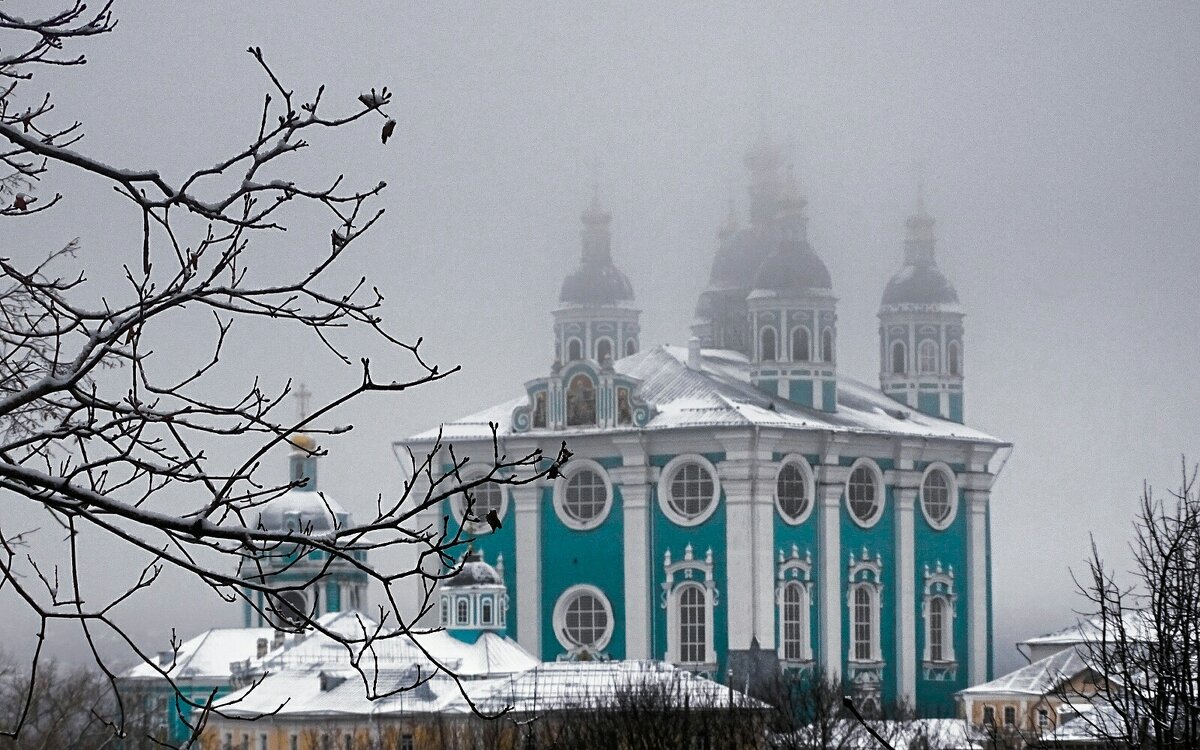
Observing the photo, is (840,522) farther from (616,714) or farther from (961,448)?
(616,714)

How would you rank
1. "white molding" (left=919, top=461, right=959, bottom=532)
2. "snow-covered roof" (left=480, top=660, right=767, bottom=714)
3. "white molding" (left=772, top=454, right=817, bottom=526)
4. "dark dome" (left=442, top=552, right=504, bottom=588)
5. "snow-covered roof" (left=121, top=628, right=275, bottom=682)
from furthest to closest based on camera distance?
"snow-covered roof" (left=121, top=628, right=275, bottom=682) → "white molding" (left=919, top=461, right=959, bottom=532) → "white molding" (left=772, top=454, right=817, bottom=526) → "dark dome" (left=442, top=552, right=504, bottom=588) → "snow-covered roof" (left=480, top=660, right=767, bottom=714)

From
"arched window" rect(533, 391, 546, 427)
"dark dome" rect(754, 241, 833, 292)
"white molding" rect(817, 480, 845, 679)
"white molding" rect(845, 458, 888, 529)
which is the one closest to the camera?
"white molding" rect(817, 480, 845, 679)

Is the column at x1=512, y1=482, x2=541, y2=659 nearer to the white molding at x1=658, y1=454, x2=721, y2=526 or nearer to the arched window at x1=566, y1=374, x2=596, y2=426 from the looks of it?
the arched window at x1=566, y1=374, x2=596, y2=426

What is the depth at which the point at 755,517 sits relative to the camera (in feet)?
172

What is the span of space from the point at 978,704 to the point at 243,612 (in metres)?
21.4

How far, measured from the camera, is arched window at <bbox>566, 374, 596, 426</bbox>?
54344mm

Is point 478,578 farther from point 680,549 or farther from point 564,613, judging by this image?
point 680,549

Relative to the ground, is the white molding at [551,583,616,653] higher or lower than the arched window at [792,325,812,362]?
lower

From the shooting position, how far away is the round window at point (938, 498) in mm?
56406

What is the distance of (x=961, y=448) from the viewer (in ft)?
189

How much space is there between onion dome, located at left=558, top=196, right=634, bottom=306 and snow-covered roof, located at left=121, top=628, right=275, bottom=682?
1044cm

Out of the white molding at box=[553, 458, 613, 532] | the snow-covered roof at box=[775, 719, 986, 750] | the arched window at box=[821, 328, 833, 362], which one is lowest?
the snow-covered roof at box=[775, 719, 986, 750]

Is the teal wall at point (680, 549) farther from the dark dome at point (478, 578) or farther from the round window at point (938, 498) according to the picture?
the round window at point (938, 498)

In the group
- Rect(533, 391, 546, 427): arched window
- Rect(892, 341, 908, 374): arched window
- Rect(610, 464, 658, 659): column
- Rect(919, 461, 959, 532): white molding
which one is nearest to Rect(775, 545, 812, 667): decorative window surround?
Rect(610, 464, 658, 659): column
